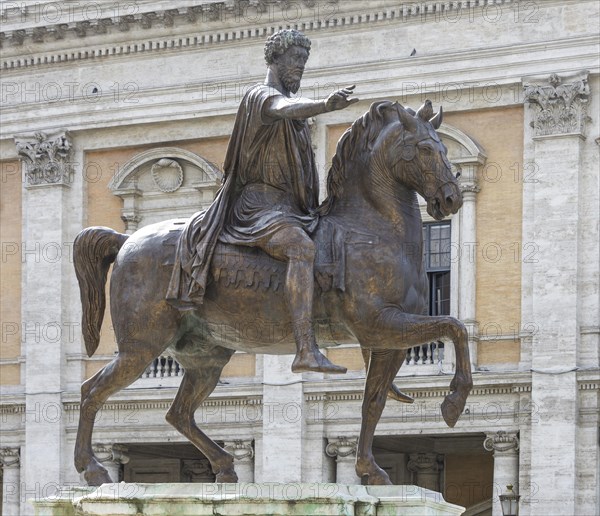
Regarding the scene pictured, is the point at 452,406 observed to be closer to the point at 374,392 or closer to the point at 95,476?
the point at 374,392

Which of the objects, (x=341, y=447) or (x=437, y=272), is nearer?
(x=437, y=272)

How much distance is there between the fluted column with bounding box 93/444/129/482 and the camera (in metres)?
27.2

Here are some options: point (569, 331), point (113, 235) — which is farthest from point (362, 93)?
point (113, 235)

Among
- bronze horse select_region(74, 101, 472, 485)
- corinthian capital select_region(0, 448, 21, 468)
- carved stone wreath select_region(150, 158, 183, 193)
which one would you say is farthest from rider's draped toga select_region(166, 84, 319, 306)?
corinthian capital select_region(0, 448, 21, 468)

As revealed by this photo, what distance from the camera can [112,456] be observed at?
27.3m

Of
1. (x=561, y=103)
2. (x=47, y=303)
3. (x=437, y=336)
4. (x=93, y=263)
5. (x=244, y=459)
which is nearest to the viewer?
(x=437, y=336)

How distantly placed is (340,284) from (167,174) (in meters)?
17.4

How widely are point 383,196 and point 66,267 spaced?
708 inches

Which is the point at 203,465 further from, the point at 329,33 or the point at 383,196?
the point at 383,196

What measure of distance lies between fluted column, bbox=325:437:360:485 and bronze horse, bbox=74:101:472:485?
14711 mm

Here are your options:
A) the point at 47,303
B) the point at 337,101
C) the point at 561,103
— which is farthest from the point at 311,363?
the point at 47,303

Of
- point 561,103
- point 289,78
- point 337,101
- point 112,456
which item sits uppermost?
point 561,103

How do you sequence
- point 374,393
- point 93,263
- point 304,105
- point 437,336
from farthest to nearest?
point 93,263
point 374,393
point 304,105
point 437,336

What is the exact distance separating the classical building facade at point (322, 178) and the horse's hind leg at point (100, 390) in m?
14.0
